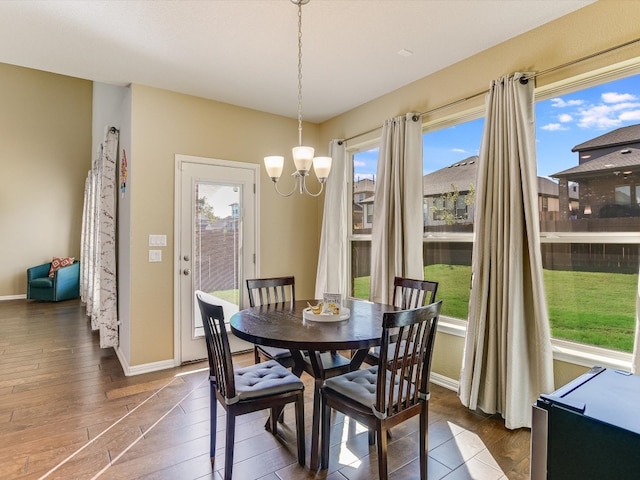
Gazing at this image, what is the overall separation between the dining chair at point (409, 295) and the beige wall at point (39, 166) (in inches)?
302

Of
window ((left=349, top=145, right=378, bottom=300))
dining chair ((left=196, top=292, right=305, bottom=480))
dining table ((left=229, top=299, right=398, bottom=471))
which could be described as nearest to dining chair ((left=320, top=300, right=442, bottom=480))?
dining table ((left=229, top=299, right=398, bottom=471))

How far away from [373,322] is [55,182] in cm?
809

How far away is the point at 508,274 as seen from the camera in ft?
8.05

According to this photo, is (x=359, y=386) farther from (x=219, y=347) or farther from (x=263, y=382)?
(x=219, y=347)

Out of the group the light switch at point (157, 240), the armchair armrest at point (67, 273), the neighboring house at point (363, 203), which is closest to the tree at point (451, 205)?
the neighboring house at point (363, 203)

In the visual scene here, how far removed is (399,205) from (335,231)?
103cm

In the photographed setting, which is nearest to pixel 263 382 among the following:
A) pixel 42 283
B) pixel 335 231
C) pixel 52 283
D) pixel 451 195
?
pixel 451 195

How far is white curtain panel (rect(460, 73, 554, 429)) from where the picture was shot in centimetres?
238

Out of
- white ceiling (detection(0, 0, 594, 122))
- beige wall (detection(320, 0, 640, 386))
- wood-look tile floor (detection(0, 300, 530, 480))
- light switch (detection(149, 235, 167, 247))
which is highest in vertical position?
white ceiling (detection(0, 0, 594, 122))

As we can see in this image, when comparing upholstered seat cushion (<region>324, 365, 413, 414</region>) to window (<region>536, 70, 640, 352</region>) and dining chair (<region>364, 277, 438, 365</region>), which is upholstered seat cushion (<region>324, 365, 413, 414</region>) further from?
window (<region>536, 70, 640, 352</region>)

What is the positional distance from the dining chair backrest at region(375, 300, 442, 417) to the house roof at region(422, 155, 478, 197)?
5.36 feet

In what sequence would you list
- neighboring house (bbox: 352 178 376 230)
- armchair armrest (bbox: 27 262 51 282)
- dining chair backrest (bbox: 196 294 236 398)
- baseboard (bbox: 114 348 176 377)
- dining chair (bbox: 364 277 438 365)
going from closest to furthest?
dining chair backrest (bbox: 196 294 236 398) < dining chair (bbox: 364 277 438 365) < baseboard (bbox: 114 348 176 377) < neighboring house (bbox: 352 178 376 230) < armchair armrest (bbox: 27 262 51 282)

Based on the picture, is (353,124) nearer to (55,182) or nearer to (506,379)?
(506,379)

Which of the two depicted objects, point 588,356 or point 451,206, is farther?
point 451,206
